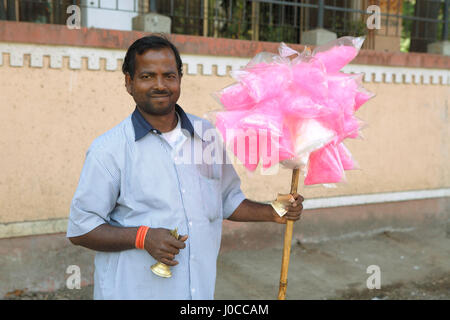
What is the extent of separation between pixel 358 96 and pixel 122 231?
1.11m

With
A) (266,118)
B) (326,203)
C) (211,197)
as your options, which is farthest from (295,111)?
(326,203)

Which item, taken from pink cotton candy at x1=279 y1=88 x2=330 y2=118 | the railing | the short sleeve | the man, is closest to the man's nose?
the man

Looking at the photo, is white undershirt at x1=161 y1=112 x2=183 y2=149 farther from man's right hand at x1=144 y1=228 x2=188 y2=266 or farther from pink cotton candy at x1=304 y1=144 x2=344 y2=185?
pink cotton candy at x1=304 y1=144 x2=344 y2=185

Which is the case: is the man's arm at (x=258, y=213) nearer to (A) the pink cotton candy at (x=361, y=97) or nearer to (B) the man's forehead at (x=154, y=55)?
(A) the pink cotton candy at (x=361, y=97)

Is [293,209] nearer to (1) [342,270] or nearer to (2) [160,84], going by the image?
(2) [160,84]

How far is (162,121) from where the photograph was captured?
195 centimetres

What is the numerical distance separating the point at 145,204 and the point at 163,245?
20 centimetres

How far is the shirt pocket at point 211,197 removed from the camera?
1937mm

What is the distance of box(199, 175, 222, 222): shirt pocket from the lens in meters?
1.94

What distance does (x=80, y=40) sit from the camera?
431cm

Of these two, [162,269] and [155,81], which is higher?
[155,81]

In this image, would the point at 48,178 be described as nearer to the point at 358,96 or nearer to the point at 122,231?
the point at 122,231

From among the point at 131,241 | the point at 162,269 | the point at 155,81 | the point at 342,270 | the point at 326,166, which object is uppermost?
the point at 155,81
